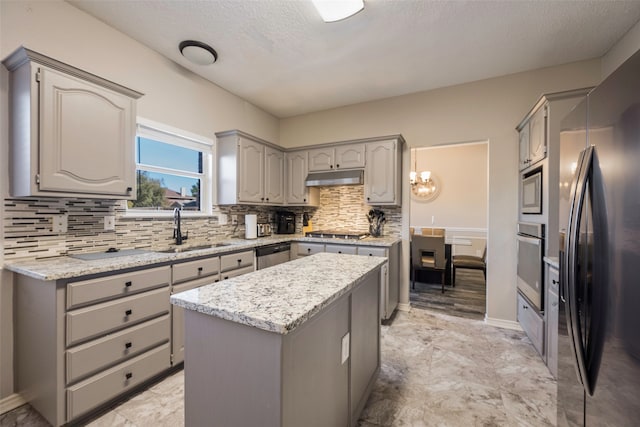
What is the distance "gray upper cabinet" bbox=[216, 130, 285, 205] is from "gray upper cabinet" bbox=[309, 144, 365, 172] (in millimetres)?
625

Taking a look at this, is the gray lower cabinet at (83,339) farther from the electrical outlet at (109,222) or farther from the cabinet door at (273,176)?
the cabinet door at (273,176)

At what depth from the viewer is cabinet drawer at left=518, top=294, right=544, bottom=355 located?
224 cm

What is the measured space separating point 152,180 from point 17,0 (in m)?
1.45

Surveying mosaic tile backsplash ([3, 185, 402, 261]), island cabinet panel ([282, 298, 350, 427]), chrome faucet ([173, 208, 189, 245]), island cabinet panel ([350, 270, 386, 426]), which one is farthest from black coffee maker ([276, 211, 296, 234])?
island cabinet panel ([282, 298, 350, 427])

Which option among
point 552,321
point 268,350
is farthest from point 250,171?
point 552,321

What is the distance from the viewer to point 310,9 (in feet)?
6.71

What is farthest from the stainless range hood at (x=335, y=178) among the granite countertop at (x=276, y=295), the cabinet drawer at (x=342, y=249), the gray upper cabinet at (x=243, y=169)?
the granite countertop at (x=276, y=295)

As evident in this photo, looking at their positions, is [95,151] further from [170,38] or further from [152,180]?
[170,38]

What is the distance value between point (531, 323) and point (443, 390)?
4.07ft

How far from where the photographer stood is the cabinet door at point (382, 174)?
326cm

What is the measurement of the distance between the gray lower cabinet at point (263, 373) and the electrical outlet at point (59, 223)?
166 cm

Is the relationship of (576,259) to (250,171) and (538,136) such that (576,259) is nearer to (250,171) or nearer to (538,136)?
(538,136)

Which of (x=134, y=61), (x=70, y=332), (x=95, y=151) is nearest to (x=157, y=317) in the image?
(x=70, y=332)

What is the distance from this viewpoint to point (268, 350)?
2.80 ft
